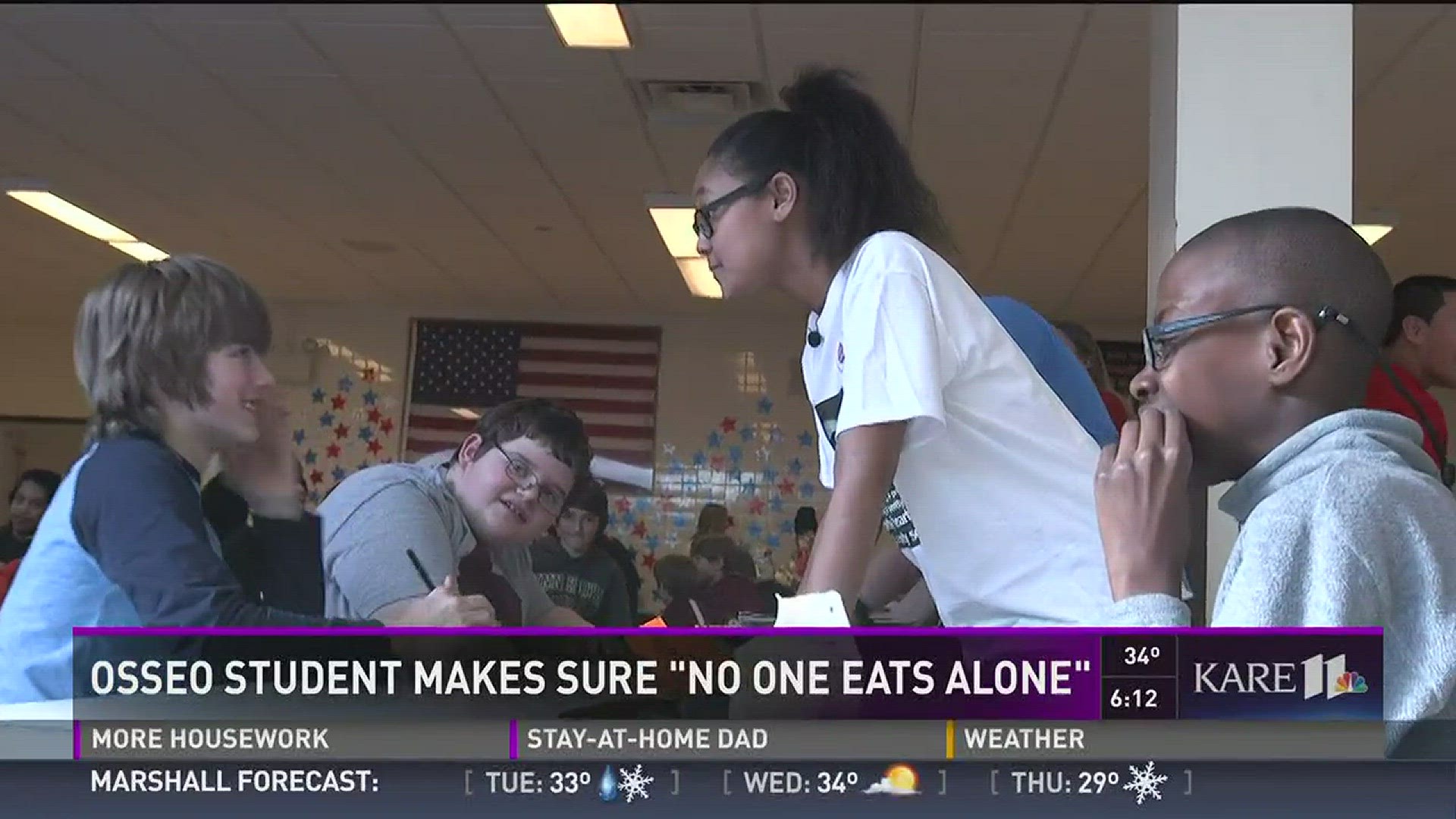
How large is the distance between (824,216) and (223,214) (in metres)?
5.59

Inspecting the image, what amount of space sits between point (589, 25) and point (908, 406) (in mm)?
3149

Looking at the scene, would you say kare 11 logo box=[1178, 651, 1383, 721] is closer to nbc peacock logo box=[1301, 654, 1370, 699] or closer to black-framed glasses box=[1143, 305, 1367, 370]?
nbc peacock logo box=[1301, 654, 1370, 699]

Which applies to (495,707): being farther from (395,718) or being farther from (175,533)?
(175,533)

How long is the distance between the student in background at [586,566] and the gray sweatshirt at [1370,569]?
283 centimetres

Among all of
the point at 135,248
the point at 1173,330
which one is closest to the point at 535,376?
the point at 135,248

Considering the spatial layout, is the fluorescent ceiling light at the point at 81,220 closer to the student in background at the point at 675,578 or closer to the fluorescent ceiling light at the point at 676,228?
the fluorescent ceiling light at the point at 676,228

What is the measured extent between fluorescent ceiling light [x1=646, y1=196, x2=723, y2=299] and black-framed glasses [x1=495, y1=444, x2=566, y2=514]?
10.0ft

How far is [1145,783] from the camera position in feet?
2.69

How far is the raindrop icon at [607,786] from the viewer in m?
0.81

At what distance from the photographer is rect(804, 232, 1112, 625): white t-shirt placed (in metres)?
1.24

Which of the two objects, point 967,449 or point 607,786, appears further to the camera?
point 967,449

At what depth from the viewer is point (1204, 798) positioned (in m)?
0.79

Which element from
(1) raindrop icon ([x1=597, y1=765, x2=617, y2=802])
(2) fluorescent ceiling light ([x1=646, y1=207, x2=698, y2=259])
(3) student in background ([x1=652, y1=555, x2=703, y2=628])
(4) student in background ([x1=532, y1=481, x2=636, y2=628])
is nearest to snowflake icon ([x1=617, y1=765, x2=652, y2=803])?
(1) raindrop icon ([x1=597, y1=765, x2=617, y2=802])

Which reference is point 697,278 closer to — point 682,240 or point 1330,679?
point 682,240
